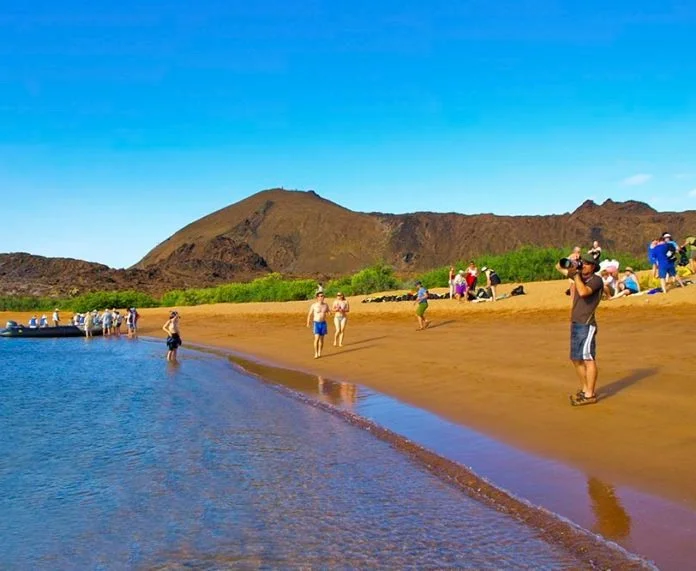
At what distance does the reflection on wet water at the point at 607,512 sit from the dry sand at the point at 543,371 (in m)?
0.25

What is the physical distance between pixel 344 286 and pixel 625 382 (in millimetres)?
37011

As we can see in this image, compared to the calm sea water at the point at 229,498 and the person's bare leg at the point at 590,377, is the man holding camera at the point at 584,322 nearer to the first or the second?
the person's bare leg at the point at 590,377

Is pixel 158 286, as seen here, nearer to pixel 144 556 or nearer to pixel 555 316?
pixel 555 316

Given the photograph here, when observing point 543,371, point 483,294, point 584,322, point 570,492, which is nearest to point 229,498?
point 570,492

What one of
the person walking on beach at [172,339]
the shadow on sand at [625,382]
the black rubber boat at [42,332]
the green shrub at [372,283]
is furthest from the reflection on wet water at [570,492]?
the green shrub at [372,283]

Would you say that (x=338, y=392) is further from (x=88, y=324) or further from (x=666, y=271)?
(x=88, y=324)

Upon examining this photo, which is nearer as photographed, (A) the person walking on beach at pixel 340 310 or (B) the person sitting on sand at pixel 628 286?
(A) the person walking on beach at pixel 340 310

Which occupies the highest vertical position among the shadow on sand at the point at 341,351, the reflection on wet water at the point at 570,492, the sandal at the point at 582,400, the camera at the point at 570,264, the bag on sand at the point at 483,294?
the camera at the point at 570,264

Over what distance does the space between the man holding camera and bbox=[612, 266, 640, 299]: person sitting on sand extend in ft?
47.1

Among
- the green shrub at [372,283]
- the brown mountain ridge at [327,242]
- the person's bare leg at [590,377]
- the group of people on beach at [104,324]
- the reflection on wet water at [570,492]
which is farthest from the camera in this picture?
the brown mountain ridge at [327,242]

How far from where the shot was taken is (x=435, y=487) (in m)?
6.74

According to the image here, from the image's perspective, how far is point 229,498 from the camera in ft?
22.0

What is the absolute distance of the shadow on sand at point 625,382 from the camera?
9906mm

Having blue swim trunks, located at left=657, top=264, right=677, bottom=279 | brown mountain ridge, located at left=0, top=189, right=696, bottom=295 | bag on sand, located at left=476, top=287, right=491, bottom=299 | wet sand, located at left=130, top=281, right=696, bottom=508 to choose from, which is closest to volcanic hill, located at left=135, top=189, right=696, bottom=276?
brown mountain ridge, located at left=0, top=189, right=696, bottom=295
